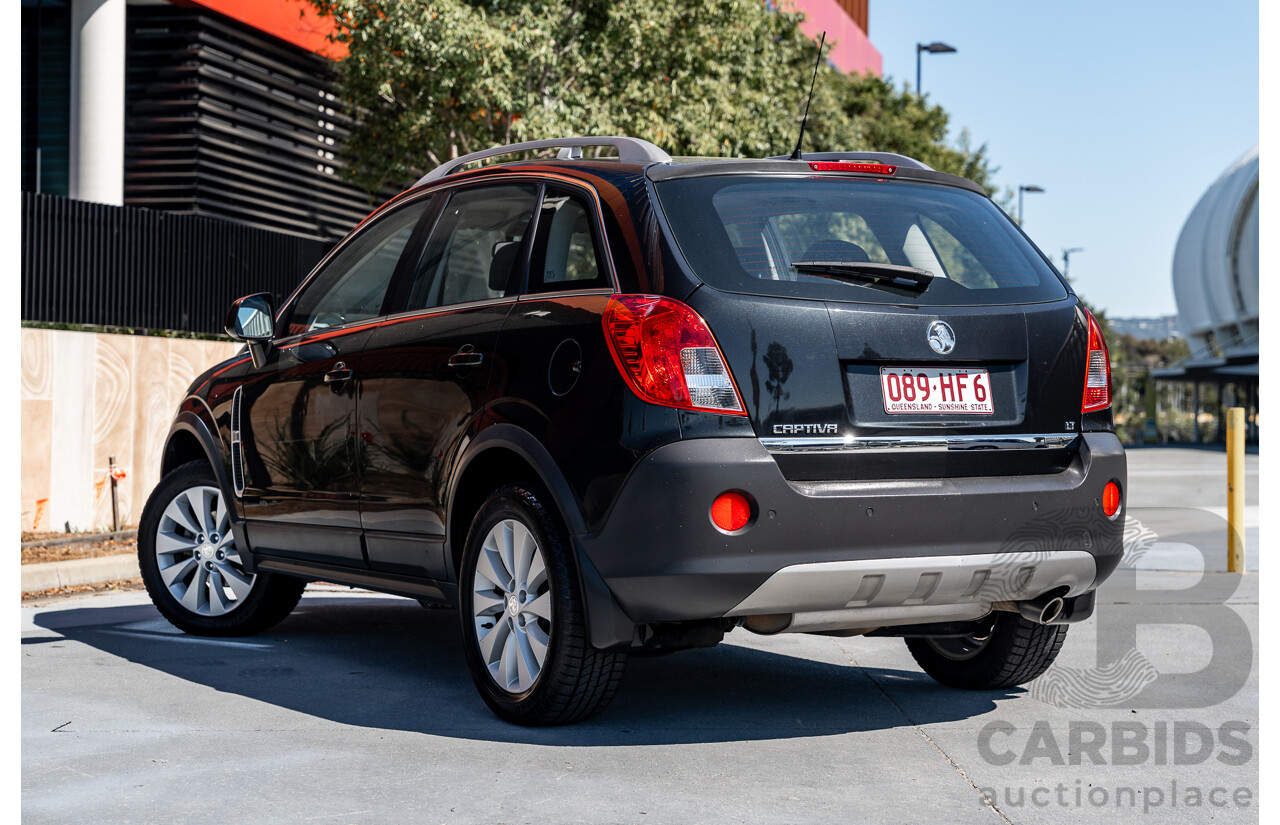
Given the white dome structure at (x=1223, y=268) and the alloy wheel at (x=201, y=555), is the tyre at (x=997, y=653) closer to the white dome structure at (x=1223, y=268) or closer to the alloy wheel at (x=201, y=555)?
the alloy wheel at (x=201, y=555)

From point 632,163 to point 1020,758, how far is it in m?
2.35

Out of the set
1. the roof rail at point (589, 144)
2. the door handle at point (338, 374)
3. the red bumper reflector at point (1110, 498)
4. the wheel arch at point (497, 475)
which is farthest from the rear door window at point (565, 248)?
the red bumper reflector at point (1110, 498)

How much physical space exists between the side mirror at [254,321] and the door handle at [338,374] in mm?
552

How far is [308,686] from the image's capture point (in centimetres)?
560

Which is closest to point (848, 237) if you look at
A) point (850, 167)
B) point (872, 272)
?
point (872, 272)

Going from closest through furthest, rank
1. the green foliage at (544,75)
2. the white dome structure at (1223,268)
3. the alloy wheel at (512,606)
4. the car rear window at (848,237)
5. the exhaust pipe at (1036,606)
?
the car rear window at (848,237)
the alloy wheel at (512,606)
the exhaust pipe at (1036,606)
the green foliage at (544,75)
the white dome structure at (1223,268)

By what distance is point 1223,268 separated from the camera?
221ft

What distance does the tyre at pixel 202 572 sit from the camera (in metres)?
6.73

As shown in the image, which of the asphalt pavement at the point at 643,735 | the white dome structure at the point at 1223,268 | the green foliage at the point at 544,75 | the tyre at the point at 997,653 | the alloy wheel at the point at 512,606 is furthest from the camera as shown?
the white dome structure at the point at 1223,268

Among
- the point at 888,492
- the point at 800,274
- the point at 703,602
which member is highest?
the point at 800,274

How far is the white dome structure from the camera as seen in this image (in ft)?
214

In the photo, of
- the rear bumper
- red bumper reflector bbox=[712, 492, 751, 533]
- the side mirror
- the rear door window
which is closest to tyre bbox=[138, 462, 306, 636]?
the side mirror
